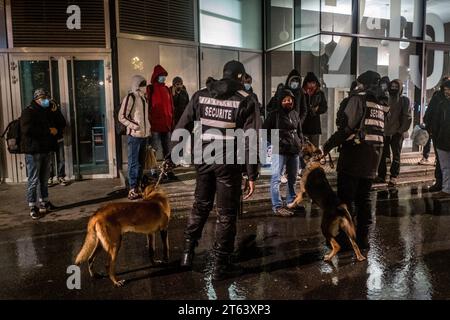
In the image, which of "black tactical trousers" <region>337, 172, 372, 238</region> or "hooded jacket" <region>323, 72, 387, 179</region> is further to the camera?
"black tactical trousers" <region>337, 172, 372, 238</region>

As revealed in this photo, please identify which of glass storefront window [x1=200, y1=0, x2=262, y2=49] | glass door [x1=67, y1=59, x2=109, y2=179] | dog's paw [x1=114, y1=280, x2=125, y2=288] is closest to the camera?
dog's paw [x1=114, y1=280, x2=125, y2=288]

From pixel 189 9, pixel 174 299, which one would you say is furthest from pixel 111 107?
pixel 174 299

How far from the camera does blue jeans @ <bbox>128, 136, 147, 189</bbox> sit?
700 centimetres

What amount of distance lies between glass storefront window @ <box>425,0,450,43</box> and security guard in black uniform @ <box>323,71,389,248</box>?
764 centimetres

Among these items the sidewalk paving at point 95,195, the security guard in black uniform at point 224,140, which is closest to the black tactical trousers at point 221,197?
the security guard in black uniform at point 224,140

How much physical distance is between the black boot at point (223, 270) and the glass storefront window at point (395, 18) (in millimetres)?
8419

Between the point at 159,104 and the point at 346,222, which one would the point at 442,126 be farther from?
the point at 159,104

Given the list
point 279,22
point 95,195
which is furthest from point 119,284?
point 279,22

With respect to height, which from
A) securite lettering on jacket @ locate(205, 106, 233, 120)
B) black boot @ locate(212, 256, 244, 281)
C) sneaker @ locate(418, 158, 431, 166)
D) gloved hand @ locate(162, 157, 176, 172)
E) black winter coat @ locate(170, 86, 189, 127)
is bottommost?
black boot @ locate(212, 256, 244, 281)

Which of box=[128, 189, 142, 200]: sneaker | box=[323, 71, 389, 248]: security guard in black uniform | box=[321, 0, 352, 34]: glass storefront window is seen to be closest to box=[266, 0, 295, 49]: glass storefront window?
box=[321, 0, 352, 34]: glass storefront window

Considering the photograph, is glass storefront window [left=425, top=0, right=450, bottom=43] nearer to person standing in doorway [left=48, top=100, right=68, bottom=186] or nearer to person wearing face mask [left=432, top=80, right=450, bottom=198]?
person wearing face mask [left=432, top=80, right=450, bottom=198]

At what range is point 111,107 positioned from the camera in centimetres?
892

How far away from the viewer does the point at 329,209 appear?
440 cm
